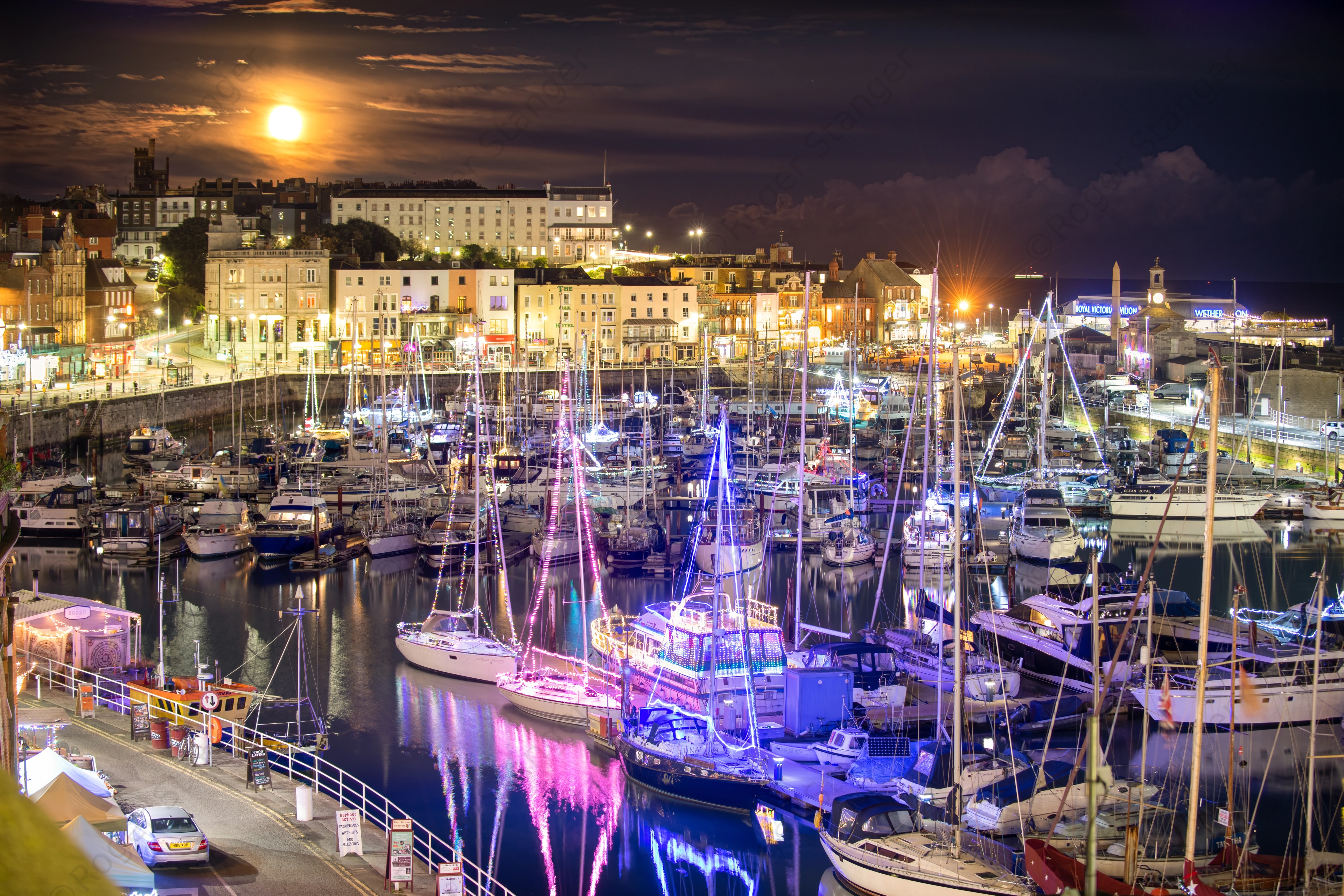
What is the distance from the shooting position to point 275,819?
9.19 metres

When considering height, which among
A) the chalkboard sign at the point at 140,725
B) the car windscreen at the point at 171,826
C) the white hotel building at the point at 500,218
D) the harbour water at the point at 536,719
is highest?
the white hotel building at the point at 500,218

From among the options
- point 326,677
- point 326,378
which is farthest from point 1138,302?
point 326,677

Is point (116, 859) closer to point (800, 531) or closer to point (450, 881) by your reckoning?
point (450, 881)

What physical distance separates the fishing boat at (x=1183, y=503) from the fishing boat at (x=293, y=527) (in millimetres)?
17752

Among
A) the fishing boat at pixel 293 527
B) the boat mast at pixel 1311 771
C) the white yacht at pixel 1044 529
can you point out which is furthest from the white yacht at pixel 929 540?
the fishing boat at pixel 293 527

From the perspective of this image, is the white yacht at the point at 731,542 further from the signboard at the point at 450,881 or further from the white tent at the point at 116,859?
the white tent at the point at 116,859

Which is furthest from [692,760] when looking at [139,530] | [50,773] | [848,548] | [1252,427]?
[1252,427]

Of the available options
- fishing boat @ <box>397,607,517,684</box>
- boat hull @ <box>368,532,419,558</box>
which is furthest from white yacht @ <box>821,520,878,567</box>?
boat hull @ <box>368,532,419,558</box>

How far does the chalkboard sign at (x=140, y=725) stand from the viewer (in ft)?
36.0

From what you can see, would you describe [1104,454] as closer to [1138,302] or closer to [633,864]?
[633,864]

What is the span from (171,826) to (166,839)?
102mm

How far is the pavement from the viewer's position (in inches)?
313

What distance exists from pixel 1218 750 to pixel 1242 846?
4.20 meters

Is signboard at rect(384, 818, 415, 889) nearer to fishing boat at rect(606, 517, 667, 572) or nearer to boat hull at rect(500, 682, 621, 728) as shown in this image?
boat hull at rect(500, 682, 621, 728)
